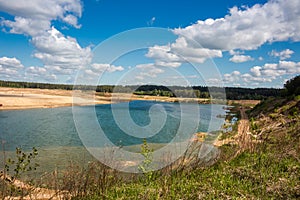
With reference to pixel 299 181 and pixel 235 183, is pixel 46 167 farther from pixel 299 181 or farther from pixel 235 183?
pixel 299 181

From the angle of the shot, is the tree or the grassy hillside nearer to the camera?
the grassy hillside

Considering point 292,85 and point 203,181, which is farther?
point 292,85

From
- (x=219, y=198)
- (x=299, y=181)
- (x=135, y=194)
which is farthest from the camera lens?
(x=299, y=181)

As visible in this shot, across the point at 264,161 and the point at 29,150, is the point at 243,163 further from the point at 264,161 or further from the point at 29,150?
the point at 29,150

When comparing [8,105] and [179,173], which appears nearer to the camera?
[179,173]

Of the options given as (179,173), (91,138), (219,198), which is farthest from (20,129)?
(219,198)

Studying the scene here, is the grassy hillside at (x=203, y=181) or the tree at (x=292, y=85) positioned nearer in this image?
the grassy hillside at (x=203, y=181)

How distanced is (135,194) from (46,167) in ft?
34.1

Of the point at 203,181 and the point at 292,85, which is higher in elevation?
the point at 292,85

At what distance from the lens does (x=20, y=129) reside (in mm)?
27203

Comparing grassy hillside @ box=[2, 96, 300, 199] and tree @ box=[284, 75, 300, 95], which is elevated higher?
tree @ box=[284, 75, 300, 95]

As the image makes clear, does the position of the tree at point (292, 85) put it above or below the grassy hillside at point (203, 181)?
above

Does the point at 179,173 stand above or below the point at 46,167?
above

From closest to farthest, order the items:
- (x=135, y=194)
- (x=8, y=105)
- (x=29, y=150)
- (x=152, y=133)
Answer: (x=135, y=194), (x=29, y=150), (x=152, y=133), (x=8, y=105)
